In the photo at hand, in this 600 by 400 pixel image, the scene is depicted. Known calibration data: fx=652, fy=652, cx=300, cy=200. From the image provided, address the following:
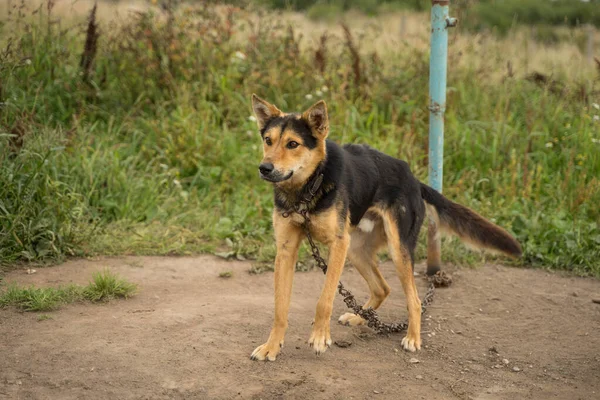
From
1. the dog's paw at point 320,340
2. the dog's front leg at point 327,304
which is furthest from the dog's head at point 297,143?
the dog's paw at point 320,340

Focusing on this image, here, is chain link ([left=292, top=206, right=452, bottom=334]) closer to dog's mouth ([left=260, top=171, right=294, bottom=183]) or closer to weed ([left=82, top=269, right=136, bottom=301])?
dog's mouth ([left=260, top=171, right=294, bottom=183])

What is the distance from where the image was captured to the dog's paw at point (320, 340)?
4.16 meters

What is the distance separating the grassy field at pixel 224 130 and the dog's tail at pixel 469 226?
4.41 ft

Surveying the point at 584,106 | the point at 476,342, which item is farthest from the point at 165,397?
the point at 584,106

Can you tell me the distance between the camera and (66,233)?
5762 millimetres

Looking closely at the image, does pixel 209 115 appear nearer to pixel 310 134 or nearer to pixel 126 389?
pixel 310 134

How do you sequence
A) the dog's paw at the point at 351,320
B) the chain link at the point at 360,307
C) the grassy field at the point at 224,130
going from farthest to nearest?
the grassy field at the point at 224,130, the dog's paw at the point at 351,320, the chain link at the point at 360,307

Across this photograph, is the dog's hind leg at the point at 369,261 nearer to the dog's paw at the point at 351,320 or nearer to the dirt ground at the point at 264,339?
the dog's paw at the point at 351,320

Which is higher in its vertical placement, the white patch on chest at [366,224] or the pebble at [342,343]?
the white patch on chest at [366,224]

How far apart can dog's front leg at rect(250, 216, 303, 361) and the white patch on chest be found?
573 millimetres

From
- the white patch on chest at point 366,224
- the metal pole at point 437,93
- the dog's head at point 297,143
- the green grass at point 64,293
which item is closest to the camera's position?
the dog's head at point 297,143

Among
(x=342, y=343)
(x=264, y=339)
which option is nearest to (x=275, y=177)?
(x=264, y=339)

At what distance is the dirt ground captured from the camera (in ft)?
12.0

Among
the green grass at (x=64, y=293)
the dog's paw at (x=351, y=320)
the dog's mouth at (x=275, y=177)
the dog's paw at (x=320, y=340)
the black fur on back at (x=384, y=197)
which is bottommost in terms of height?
the dog's paw at (x=351, y=320)
